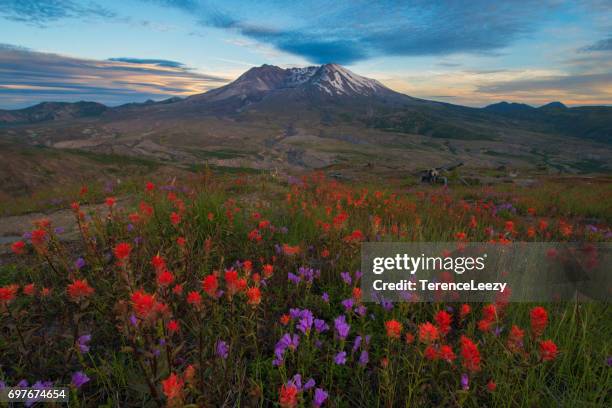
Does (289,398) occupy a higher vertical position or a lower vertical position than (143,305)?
lower

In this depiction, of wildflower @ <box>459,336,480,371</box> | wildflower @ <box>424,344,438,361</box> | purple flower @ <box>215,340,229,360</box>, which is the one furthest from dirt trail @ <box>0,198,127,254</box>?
wildflower @ <box>459,336,480,371</box>

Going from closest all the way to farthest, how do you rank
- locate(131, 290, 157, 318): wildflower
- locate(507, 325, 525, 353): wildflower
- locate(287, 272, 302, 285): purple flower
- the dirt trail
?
locate(131, 290, 157, 318): wildflower
locate(507, 325, 525, 353): wildflower
locate(287, 272, 302, 285): purple flower
the dirt trail

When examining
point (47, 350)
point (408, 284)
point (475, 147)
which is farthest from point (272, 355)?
point (475, 147)

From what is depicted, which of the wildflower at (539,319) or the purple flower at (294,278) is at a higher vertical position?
the wildflower at (539,319)

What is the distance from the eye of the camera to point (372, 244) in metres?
3.75

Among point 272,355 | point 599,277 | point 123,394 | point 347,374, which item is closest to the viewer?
point 123,394

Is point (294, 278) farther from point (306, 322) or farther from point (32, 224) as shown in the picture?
point (32, 224)

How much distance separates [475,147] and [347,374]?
736ft

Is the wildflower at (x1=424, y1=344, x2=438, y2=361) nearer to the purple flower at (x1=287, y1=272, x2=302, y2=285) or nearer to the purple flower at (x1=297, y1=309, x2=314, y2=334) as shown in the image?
the purple flower at (x1=297, y1=309, x2=314, y2=334)

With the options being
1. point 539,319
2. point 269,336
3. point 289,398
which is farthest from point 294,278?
point 539,319

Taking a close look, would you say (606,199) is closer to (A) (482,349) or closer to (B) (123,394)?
(A) (482,349)

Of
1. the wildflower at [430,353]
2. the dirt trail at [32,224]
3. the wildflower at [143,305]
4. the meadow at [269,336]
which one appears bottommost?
the dirt trail at [32,224]

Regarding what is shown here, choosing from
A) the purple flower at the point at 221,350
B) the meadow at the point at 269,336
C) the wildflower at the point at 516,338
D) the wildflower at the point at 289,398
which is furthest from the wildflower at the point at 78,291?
the wildflower at the point at 516,338

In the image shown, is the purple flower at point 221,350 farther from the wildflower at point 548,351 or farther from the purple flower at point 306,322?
the wildflower at point 548,351
